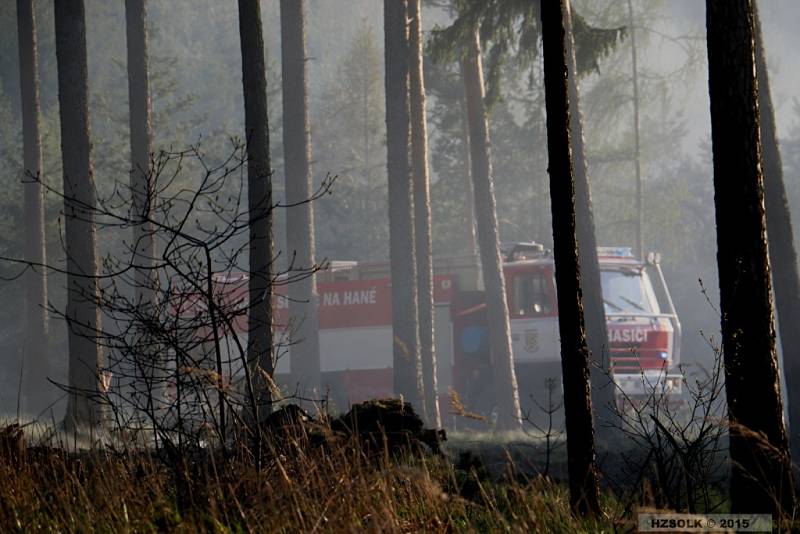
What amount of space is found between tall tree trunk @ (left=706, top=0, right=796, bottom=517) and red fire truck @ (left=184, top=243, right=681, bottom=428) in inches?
496

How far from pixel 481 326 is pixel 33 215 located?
12.3 metres

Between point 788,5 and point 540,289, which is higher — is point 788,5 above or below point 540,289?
above

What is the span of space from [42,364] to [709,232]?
3605 cm

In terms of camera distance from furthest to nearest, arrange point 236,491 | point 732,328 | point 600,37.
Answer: point 600,37, point 732,328, point 236,491

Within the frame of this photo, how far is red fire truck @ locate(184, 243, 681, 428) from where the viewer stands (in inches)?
837

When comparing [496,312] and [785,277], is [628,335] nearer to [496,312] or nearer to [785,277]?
[496,312]

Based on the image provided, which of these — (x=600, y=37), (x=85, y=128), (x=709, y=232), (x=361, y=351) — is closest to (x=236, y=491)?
(x=85, y=128)

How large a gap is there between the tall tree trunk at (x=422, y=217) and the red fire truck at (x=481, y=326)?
840mm

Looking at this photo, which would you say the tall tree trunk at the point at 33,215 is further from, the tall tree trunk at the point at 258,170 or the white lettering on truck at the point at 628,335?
the tall tree trunk at the point at 258,170

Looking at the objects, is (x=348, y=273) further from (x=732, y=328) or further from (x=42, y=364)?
(x=732, y=328)

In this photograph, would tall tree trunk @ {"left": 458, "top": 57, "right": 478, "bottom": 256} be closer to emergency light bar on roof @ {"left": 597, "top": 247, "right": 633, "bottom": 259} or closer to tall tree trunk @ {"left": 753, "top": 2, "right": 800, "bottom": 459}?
emergency light bar on roof @ {"left": 597, "top": 247, "right": 633, "bottom": 259}

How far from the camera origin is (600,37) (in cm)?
1858

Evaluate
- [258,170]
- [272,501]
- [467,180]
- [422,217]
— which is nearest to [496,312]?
[422,217]

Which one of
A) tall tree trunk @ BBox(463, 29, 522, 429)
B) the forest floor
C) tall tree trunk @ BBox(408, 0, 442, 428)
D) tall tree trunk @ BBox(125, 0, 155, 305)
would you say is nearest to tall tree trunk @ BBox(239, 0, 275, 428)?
the forest floor
